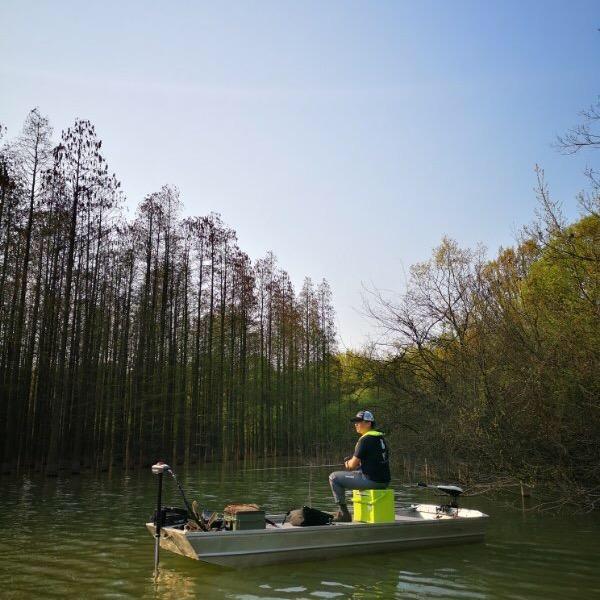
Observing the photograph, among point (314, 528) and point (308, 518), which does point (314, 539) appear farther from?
point (308, 518)

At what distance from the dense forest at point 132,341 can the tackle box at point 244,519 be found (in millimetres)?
12264

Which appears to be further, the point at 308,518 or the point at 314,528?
the point at 308,518

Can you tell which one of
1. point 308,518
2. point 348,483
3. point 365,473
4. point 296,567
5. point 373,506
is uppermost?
point 365,473

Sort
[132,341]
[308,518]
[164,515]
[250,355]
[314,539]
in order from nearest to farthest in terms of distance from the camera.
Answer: [164,515] < [314,539] < [308,518] < [132,341] < [250,355]

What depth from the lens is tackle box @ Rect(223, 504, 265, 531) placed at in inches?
330

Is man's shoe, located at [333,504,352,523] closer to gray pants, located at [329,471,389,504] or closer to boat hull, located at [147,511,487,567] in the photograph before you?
gray pants, located at [329,471,389,504]

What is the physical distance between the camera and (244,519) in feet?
27.7

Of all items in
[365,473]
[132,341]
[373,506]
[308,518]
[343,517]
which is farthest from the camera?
[132,341]

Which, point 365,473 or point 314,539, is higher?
point 365,473

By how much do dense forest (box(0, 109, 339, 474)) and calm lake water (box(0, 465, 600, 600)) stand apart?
34.0 ft

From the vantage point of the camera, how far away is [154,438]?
32562 mm

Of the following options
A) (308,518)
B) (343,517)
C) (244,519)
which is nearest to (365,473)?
(343,517)

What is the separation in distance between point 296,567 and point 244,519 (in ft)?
3.46

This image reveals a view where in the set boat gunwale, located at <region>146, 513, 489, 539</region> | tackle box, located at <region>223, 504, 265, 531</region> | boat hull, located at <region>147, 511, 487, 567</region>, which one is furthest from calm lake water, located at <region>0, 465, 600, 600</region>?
tackle box, located at <region>223, 504, 265, 531</region>
